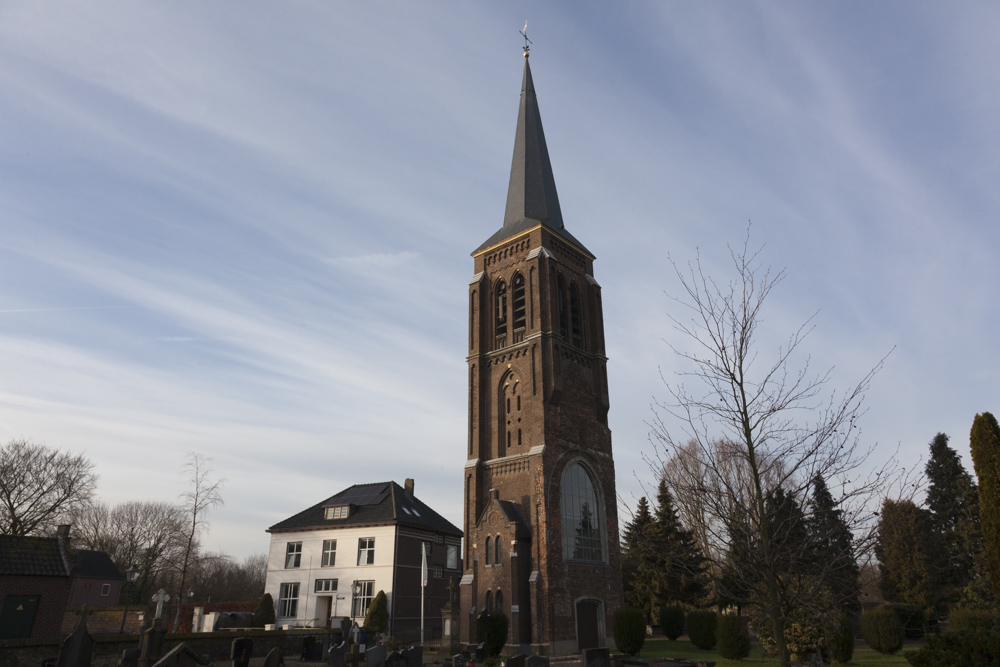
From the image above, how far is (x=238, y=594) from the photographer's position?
77.6m

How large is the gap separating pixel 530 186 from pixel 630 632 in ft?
87.8

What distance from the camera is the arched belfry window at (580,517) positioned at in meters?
32.2

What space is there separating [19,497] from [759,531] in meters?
46.6

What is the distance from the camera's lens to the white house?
1480 inches

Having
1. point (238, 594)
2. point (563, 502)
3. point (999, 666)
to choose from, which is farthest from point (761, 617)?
point (238, 594)

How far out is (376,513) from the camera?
4025 centimetres

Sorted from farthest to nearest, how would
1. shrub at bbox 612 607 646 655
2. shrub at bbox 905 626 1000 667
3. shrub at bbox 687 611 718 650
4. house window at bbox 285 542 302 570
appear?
house window at bbox 285 542 302 570 < shrub at bbox 687 611 718 650 < shrub at bbox 612 607 646 655 < shrub at bbox 905 626 1000 667

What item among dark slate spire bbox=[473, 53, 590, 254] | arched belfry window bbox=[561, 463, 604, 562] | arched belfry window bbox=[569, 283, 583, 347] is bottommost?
arched belfry window bbox=[561, 463, 604, 562]

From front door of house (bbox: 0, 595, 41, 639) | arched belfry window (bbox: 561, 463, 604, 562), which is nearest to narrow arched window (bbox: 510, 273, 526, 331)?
arched belfry window (bbox: 561, 463, 604, 562)

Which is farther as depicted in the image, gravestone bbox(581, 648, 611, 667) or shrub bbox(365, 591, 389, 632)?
shrub bbox(365, 591, 389, 632)

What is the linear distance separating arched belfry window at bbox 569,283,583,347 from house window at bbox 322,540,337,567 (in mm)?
20033

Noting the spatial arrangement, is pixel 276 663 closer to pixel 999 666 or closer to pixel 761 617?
pixel 761 617

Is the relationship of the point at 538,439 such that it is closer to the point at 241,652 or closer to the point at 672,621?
the point at 672,621

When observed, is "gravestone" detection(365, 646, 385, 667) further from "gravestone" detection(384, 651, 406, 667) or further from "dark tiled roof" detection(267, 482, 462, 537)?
"dark tiled roof" detection(267, 482, 462, 537)
